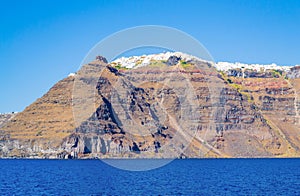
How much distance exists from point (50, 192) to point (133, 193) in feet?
41.5

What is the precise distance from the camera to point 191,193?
8000 centimetres

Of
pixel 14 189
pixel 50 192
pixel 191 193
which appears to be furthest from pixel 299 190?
pixel 14 189

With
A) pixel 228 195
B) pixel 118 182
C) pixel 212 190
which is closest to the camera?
pixel 228 195

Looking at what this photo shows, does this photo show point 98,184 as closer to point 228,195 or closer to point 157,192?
point 157,192

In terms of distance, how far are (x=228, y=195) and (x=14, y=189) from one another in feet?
110

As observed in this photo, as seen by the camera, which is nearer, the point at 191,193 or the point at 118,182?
the point at 191,193

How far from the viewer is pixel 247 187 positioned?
302 feet

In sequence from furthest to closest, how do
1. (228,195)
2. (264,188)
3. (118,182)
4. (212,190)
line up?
(118,182)
(264,188)
(212,190)
(228,195)

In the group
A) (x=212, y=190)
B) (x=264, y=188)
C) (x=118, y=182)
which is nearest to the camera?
(x=212, y=190)

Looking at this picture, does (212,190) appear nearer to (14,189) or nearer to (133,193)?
(133,193)

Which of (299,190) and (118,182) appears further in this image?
(118,182)

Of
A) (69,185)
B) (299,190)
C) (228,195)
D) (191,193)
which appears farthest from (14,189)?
(299,190)

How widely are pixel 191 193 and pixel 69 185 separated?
23.5 m

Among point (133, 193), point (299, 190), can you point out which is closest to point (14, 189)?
point (133, 193)
